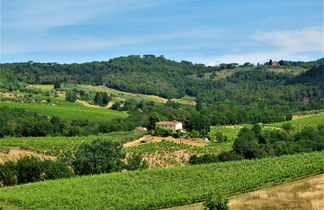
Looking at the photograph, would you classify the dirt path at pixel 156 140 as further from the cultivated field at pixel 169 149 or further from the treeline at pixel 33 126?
the treeline at pixel 33 126

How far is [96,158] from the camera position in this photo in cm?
5931

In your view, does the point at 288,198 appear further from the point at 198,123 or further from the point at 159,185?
the point at 198,123

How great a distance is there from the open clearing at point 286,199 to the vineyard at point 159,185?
8.32ft

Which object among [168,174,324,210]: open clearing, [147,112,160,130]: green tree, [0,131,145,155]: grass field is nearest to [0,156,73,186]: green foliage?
[0,131,145,155]: grass field

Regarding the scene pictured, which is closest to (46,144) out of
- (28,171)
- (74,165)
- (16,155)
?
(16,155)

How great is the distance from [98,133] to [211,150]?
3378 centimetres

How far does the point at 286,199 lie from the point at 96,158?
99.4 feet

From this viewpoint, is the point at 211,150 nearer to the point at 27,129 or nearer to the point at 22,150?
the point at 22,150

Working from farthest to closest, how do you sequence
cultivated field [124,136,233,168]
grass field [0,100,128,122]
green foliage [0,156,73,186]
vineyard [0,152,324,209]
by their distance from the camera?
grass field [0,100,128,122] → cultivated field [124,136,233,168] → green foliage [0,156,73,186] → vineyard [0,152,324,209]

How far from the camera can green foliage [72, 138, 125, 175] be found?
2306 inches

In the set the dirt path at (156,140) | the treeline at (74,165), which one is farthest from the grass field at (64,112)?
the treeline at (74,165)

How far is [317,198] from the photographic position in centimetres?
3491

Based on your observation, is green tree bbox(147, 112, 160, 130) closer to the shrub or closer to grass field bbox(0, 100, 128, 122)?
grass field bbox(0, 100, 128, 122)

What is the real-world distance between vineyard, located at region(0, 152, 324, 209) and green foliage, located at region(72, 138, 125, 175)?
7.68 meters
